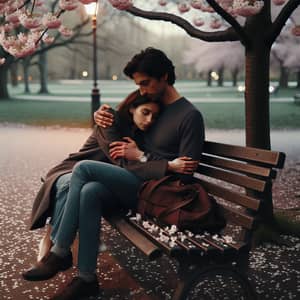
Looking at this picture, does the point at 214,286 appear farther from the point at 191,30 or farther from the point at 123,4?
the point at 123,4

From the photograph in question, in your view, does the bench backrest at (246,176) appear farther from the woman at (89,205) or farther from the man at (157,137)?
the woman at (89,205)

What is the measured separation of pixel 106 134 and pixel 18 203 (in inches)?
116

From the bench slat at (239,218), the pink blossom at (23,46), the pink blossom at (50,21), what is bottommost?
the bench slat at (239,218)

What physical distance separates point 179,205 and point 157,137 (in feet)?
1.96

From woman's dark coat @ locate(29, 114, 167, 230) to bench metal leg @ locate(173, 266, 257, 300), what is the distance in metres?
0.74

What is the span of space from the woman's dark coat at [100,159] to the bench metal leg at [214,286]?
0.74 meters

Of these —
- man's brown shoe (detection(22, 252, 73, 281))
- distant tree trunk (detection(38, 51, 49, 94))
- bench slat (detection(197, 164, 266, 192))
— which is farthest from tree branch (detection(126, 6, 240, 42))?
distant tree trunk (detection(38, 51, 49, 94))

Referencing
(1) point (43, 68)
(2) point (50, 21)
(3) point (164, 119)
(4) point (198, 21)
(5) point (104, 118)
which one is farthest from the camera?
(1) point (43, 68)

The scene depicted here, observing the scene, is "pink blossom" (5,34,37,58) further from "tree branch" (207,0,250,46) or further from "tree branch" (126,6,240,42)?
"tree branch" (207,0,250,46)

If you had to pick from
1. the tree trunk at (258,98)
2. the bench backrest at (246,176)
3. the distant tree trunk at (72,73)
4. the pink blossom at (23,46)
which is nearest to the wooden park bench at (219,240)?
the bench backrest at (246,176)

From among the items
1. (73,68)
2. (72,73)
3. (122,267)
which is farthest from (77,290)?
(72,73)

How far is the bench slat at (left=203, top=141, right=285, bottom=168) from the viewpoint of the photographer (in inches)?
132

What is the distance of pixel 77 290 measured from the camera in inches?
139

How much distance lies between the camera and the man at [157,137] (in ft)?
12.0
